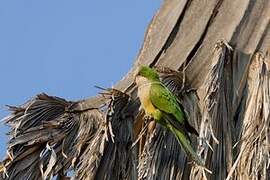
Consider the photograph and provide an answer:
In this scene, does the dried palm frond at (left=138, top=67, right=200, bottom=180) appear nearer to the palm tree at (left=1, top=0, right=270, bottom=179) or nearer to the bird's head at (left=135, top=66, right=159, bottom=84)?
the palm tree at (left=1, top=0, right=270, bottom=179)

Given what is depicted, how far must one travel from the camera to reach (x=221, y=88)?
7043 mm

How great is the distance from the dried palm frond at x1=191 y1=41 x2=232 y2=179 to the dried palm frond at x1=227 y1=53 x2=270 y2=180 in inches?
4.0

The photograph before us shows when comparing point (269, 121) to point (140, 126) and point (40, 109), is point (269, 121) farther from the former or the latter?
point (40, 109)

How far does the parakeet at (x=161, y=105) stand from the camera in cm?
675

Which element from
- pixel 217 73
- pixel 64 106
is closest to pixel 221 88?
pixel 217 73

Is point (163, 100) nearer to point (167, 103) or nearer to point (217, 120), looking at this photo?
point (167, 103)

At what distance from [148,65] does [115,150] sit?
822 mm

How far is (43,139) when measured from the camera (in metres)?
7.09

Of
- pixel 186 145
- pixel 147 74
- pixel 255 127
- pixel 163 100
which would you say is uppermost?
pixel 147 74

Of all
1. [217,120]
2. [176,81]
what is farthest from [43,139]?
[217,120]

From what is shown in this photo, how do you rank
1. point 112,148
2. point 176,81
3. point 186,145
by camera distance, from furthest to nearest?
point 176,81
point 112,148
point 186,145

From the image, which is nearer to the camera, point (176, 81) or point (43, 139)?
point (43, 139)

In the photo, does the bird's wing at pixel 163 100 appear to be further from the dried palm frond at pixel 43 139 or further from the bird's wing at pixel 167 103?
the dried palm frond at pixel 43 139

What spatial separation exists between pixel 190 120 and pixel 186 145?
428 mm
